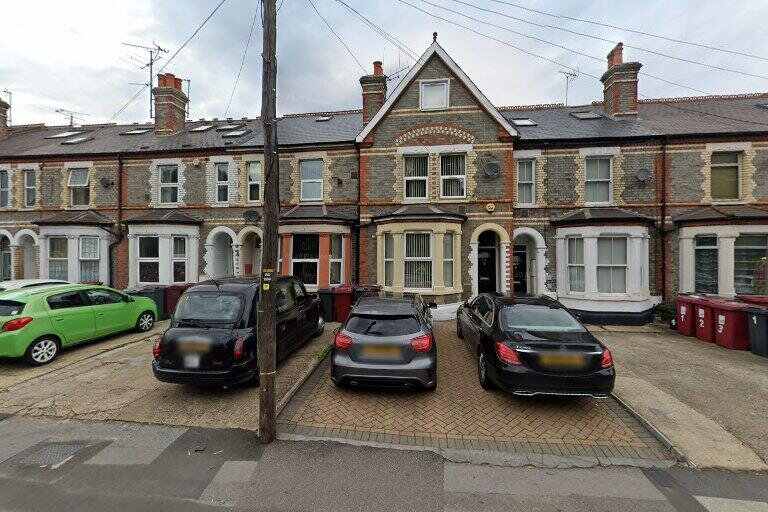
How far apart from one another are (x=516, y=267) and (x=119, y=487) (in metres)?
13.1

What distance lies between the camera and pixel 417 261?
11.4 m

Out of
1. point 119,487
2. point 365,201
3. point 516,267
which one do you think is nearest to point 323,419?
point 119,487

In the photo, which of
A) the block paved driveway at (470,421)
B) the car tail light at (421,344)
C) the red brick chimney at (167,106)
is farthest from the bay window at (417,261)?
the red brick chimney at (167,106)

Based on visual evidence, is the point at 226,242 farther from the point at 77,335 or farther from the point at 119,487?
the point at 119,487

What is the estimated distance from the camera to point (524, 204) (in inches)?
501

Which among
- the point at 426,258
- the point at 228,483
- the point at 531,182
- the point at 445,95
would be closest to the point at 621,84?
the point at 531,182

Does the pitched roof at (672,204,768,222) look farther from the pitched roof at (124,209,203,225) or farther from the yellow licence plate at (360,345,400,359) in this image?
the pitched roof at (124,209,203,225)

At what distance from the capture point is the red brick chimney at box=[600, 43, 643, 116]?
44.5 feet

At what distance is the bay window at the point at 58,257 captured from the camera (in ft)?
45.9

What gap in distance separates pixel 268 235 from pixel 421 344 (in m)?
2.73

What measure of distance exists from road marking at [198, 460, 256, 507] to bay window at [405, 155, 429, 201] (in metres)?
10.2

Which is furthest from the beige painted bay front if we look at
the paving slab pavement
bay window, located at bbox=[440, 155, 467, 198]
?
the paving slab pavement

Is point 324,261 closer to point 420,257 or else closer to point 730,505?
point 420,257

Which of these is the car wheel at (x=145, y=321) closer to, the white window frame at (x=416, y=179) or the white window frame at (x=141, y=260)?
the white window frame at (x=141, y=260)
